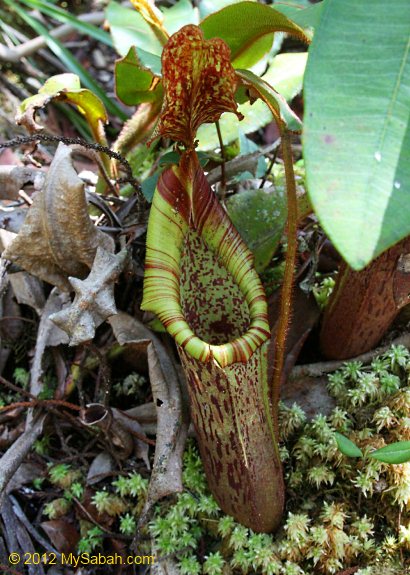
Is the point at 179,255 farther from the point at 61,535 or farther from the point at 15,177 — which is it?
the point at 61,535

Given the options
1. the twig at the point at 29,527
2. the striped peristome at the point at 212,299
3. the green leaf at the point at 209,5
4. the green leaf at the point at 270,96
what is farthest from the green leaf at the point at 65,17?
the twig at the point at 29,527

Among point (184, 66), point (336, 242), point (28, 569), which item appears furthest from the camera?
point (28, 569)

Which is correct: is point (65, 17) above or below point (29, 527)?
above

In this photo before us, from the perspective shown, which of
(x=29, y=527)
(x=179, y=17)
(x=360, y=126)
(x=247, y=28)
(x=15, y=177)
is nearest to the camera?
(x=360, y=126)

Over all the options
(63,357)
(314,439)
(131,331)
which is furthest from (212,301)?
(63,357)

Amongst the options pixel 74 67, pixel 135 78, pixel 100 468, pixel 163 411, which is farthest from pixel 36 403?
pixel 74 67

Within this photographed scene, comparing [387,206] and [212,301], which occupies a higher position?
[387,206]

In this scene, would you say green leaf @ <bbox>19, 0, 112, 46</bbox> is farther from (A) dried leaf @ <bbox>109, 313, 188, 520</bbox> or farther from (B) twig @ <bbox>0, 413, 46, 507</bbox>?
(B) twig @ <bbox>0, 413, 46, 507</bbox>

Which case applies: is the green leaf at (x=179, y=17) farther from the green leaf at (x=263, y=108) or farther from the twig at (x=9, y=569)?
the twig at (x=9, y=569)

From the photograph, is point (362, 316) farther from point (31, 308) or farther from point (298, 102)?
point (298, 102)
